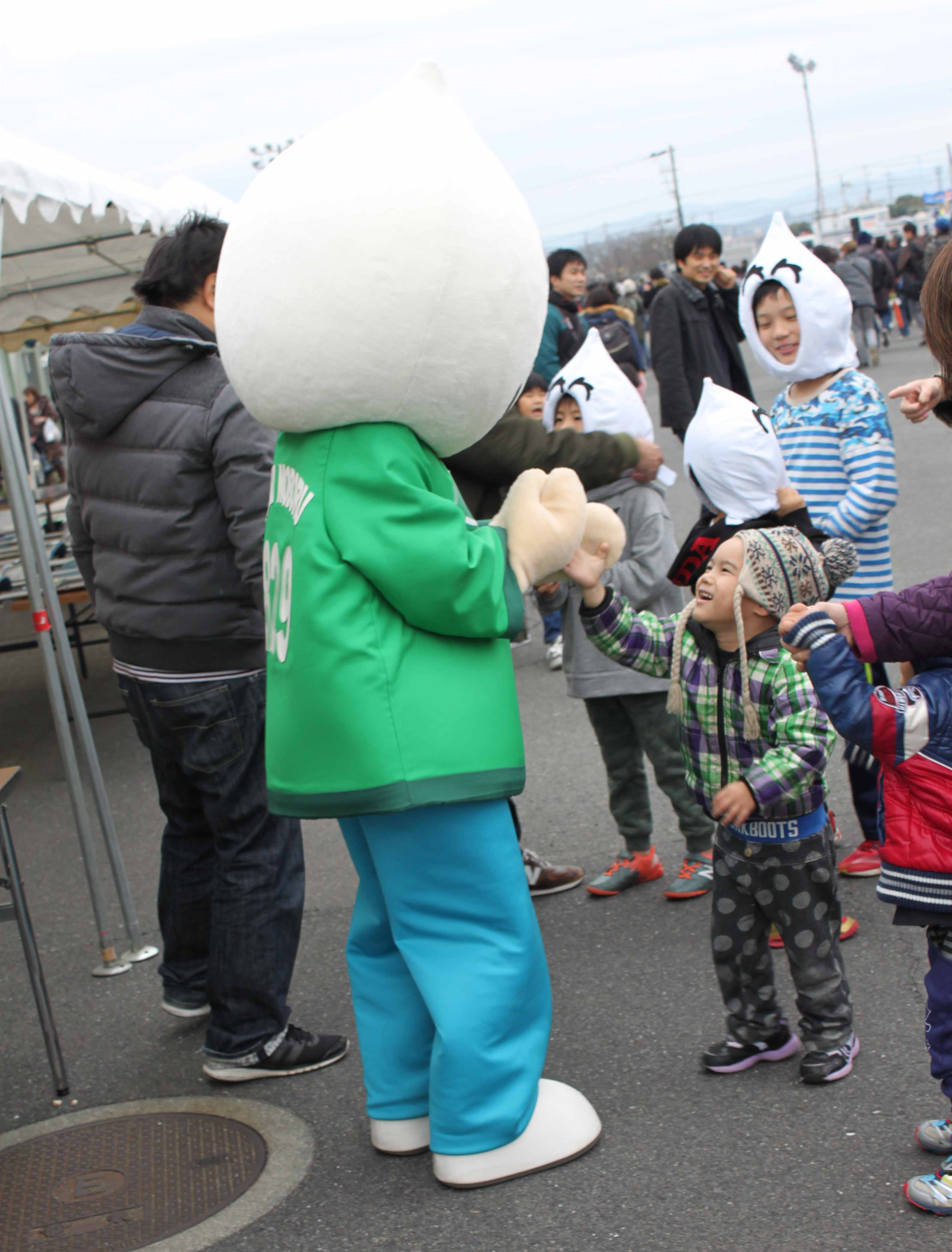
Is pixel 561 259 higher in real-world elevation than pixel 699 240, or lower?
higher

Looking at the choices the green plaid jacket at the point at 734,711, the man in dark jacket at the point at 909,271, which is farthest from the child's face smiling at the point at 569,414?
the man in dark jacket at the point at 909,271

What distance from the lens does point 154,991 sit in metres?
3.89

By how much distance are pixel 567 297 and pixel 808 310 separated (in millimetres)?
4523

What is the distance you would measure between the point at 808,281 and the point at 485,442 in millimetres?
1457

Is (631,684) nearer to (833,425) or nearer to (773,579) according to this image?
(833,425)

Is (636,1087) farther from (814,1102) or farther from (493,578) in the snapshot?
(493,578)

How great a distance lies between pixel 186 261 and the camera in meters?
3.27

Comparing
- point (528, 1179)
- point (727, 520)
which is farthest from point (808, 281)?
point (528, 1179)

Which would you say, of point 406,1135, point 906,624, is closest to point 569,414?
point 906,624

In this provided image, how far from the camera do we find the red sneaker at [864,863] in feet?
12.7

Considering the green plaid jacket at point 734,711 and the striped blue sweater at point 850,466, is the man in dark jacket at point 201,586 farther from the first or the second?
the striped blue sweater at point 850,466

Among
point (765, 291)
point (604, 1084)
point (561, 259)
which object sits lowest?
point (604, 1084)

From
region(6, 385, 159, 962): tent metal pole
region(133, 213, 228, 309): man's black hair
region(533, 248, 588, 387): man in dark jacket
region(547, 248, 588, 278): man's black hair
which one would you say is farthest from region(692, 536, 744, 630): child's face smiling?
region(547, 248, 588, 278): man's black hair

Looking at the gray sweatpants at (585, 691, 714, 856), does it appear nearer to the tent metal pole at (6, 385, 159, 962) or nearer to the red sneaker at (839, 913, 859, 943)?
the red sneaker at (839, 913, 859, 943)
